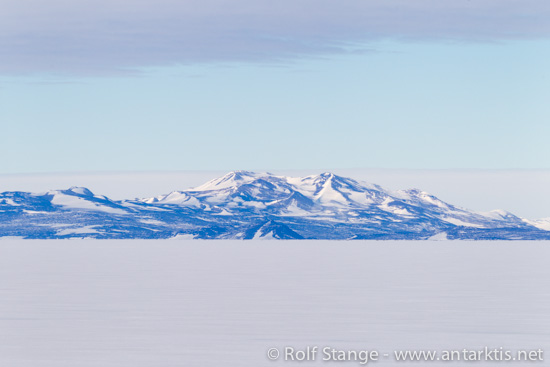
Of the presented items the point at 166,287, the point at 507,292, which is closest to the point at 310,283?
the point at 166,287

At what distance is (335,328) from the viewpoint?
44969mm

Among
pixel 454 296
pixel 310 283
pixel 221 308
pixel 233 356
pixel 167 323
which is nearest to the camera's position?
pixel 233 356

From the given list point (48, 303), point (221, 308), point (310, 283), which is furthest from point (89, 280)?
point (221, 308)

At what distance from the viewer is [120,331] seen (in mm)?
43844

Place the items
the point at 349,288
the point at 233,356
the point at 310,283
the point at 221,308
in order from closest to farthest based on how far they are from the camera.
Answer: the point at 233,356, the point at 221,308, the point at 349,288, the point at 310,283

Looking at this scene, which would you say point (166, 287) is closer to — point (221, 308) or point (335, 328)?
point (221, 308)

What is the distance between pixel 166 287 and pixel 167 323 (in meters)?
27.1

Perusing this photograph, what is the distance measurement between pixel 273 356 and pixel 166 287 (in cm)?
3799

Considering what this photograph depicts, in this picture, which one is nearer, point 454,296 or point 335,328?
point 335,328

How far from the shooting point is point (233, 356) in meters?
36.7

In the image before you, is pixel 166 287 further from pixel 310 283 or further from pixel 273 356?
pixel 273 356

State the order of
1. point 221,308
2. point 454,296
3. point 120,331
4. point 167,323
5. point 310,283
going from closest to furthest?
1. point 120,331
2. point 167,323
3. point 221,308
4. point 454,296
5. point 310,283

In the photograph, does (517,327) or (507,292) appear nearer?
(517,327)

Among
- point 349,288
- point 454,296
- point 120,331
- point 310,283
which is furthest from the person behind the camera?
point 310,283
